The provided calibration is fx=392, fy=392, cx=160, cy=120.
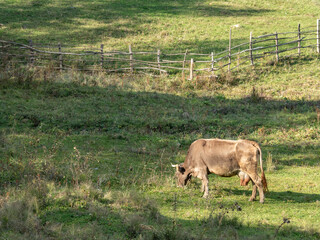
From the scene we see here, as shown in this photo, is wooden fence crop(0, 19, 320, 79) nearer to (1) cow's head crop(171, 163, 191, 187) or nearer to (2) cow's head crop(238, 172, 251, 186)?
(1) cow's head crop(171, 163, 191, 187)

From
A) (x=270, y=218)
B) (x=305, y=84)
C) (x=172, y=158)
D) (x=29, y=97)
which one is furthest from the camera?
(x=305, y=84)

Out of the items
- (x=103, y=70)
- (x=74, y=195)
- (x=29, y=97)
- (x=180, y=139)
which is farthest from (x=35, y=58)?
(x=74, y=195)

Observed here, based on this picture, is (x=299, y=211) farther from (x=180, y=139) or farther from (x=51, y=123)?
(x=51, y=123)

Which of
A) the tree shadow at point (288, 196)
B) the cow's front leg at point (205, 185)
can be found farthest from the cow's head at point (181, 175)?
the tree shadow at point (288, 196)

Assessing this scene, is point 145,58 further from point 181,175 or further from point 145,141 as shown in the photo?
point 181,175

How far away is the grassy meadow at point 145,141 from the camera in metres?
6.21

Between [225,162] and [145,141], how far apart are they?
4380 millimetres

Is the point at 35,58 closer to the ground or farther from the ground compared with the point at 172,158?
farther from the ground

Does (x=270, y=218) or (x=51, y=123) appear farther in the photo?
(x=51, y=123)

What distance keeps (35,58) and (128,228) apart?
17.2 metres

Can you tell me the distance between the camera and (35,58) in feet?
69.3

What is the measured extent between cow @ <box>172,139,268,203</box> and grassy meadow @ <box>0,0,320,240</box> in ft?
1.07

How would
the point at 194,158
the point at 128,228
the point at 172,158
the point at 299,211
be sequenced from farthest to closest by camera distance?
1. the point at 172,158
2. the point at 194,158
3. the point at 299,211
4. the point at 128,228

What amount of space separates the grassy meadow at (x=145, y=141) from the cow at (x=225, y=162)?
0.33 metres
